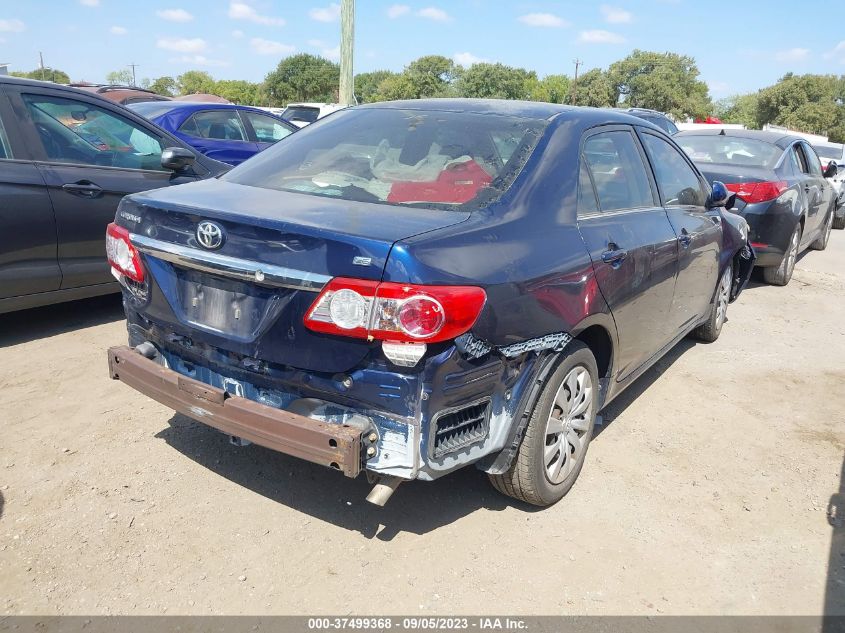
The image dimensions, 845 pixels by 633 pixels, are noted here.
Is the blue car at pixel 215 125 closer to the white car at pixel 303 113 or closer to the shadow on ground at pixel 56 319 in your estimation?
the shadow on ground at pixel 56 319

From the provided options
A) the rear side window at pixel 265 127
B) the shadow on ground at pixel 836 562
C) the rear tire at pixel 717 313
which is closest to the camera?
the shadow on ground at pixel 836 562

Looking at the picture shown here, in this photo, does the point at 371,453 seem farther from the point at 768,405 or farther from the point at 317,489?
the point at 768,405

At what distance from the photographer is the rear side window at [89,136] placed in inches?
185

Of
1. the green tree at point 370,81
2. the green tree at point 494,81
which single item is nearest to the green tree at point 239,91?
the green tree at point 370,81

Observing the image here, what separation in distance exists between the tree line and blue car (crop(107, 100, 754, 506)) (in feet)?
194

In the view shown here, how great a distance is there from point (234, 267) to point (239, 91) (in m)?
102

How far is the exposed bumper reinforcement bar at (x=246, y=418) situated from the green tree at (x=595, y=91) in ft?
247

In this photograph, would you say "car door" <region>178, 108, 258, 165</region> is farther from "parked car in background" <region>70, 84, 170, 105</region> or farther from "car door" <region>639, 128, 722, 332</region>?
"car door" <region>639, 128, 722, 332</region>

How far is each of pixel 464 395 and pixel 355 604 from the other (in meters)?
0.85

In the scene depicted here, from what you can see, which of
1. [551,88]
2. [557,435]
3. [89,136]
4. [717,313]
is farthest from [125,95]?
[551,88]

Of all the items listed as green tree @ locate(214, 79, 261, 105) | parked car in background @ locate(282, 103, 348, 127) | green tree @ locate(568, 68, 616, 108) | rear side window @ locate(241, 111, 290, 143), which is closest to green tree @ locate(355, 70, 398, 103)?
green tree @ locate(214, 79, 261, 105)

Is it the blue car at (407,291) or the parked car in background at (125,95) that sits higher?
the parked car in background at (125,95)

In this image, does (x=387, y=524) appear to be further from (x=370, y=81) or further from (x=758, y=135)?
(x=370, y=81)

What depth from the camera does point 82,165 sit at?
484 centimetres
